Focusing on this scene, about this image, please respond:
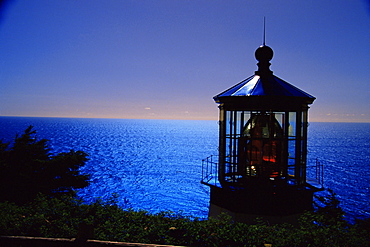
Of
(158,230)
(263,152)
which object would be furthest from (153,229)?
(263,152)

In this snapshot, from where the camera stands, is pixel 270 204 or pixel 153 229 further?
pixel 270 204

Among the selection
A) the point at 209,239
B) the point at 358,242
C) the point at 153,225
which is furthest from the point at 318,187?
the point at 153,225

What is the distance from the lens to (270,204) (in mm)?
7016

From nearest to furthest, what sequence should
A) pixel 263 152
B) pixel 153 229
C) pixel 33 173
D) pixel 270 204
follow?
pixel 153 229 < pixel 270 204 < pixel 263 152 < pixel 33 173

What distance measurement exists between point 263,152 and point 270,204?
4.25 ft

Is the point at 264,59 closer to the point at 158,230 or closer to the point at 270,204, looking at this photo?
the point at 270,204

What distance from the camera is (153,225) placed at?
468 centimetres

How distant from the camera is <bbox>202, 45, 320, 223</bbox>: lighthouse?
703cm

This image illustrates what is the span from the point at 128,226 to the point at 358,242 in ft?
11.4

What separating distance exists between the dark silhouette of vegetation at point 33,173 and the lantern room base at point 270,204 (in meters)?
7.63

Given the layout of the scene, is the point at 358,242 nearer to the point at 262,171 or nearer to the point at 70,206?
the point at 262,171

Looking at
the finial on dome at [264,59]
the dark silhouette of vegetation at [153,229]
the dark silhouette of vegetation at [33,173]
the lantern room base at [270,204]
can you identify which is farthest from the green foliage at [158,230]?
the dark silhouette of vegetation at [33,173]

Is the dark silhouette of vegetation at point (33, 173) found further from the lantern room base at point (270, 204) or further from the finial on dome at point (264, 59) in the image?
the finial on dome at point (264, 59)

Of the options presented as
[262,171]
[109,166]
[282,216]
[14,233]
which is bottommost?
[109,166]
